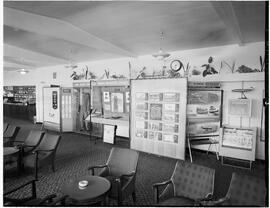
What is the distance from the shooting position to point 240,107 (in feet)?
15.1

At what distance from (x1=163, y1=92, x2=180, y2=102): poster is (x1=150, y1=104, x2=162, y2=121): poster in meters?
0.24

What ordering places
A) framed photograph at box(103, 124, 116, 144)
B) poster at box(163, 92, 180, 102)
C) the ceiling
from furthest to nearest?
framed photograph at box(103, 124, 116, 144), poster at box(163, 92, 180, 102), the ceiling

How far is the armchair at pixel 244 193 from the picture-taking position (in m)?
1.78

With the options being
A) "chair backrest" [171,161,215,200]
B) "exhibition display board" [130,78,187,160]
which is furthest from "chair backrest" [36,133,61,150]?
"chair backrest" [171,161,215,200]

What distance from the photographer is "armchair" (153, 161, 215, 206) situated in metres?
2.17

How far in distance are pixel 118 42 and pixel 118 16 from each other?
5.18ft

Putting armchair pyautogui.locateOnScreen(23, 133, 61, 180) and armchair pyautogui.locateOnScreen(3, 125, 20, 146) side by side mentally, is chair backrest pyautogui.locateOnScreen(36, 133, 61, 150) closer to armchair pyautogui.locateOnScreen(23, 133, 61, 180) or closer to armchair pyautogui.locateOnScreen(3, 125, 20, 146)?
armchair pyautogui.locateOnScreen(23, 133, 61, 180)

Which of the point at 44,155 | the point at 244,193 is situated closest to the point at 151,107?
the point at 44,155

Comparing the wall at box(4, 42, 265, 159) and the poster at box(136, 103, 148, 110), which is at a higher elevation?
the wall at box(4, 42, 265, 159)

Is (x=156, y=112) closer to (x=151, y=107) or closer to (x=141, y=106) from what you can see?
(x=151, y=107)

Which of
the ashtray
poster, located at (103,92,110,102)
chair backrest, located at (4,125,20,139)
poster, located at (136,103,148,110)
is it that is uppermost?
poster, located at (103,92,110,102)

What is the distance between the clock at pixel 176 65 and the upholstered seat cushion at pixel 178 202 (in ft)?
13.0

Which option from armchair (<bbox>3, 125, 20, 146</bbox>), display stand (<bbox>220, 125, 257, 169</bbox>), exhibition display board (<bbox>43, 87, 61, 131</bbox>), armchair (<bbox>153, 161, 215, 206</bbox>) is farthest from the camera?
exhibition display board (<bbox>43, 87, 61, 131</bbox>)

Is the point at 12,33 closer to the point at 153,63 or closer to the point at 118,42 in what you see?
the point at 118,42
